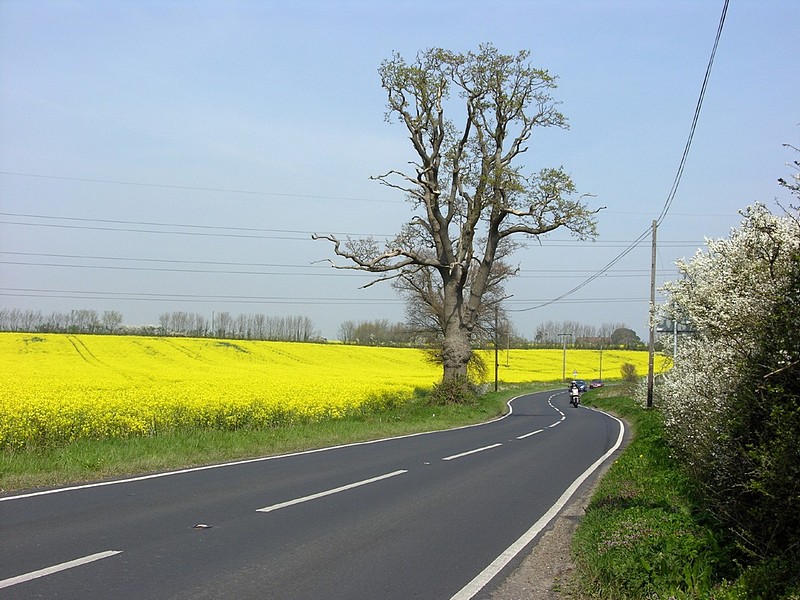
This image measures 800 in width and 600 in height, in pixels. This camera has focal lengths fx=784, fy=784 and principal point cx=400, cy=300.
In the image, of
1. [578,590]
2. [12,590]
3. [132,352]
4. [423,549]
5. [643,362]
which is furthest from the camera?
[643,362]

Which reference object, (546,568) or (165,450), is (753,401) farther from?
(165,450)

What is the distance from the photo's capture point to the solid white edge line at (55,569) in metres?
6.32

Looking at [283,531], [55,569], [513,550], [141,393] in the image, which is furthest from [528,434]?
[55,569]

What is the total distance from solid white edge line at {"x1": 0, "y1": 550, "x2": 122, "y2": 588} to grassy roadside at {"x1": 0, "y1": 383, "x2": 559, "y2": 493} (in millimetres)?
4621

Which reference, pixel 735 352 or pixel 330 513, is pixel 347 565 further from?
pixel 735 352

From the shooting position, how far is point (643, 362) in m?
111

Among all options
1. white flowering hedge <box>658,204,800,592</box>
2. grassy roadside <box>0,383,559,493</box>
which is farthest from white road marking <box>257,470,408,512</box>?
white flowering hedge <box>658,204,800,592</box>

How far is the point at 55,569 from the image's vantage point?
22.2 feet

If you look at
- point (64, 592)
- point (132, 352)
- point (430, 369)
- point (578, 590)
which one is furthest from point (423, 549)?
point (430, 369)

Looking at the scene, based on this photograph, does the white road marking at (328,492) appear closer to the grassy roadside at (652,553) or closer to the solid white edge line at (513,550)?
the solid white edge line at (513,550)

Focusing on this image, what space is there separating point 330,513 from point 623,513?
3.68 meters

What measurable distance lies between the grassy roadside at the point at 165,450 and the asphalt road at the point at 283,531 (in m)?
0.87

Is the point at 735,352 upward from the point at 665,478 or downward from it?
upward

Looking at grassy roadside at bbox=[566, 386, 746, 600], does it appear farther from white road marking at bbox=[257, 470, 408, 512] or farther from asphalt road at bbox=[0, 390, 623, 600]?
white road marking at bbox=[257, 470, 408, 512]
